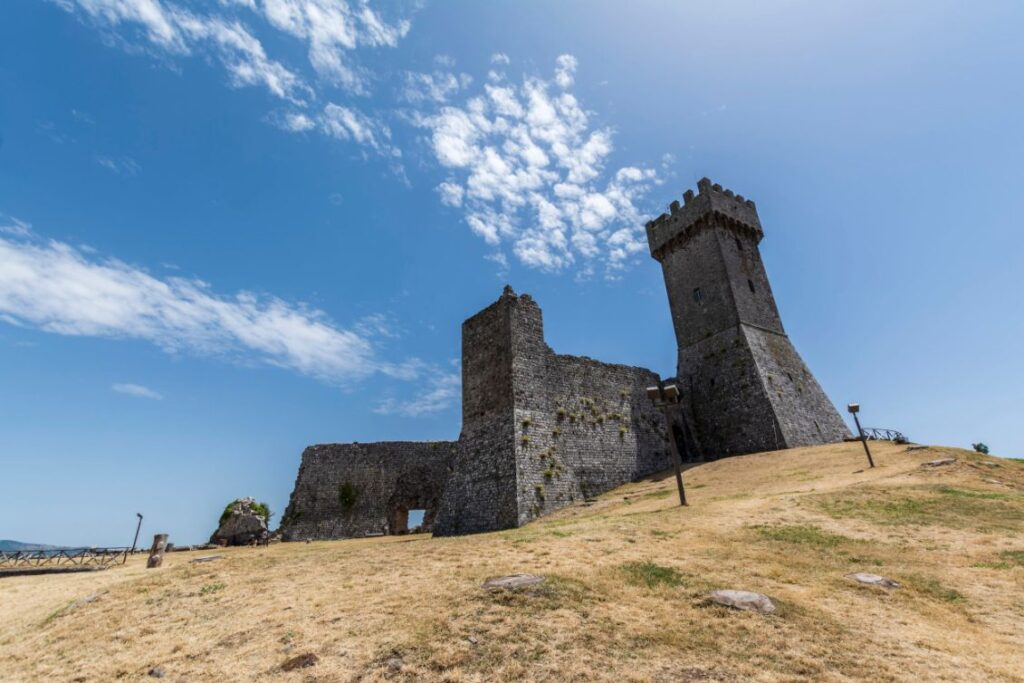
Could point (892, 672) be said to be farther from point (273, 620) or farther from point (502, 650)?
point (273, 620)

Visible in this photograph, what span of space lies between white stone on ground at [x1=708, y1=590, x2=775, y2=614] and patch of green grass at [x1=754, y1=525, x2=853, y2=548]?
415cm

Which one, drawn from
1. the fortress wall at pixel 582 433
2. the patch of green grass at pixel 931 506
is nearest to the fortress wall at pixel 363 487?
the fortress wall at pixel 582 433

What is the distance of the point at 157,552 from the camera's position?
63.0 feet

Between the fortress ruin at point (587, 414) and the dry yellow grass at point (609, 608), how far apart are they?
7218 millimetres

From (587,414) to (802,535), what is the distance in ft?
45.1

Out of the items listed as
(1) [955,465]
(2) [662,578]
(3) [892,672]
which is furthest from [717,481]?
(3) [892,672]

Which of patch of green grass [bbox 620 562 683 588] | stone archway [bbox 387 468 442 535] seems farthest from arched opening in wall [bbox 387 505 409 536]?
patch of green grass [bbox 620 562 683 588]

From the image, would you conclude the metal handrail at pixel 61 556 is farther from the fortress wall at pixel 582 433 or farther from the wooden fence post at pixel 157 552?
the fortress wall at pixel 582 433

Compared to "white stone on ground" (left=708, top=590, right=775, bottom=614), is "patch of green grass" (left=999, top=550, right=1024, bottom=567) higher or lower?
higher

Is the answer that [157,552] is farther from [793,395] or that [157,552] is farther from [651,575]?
[793,395]

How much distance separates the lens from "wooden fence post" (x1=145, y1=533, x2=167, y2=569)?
61.6 feet

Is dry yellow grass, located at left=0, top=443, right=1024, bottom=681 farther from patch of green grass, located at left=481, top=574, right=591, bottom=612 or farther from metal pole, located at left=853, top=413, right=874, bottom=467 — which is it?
metal pole, located at left=853, top=413, right=874, bottom=467

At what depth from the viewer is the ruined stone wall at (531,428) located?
2045 cm

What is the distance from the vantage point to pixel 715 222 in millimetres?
33625
